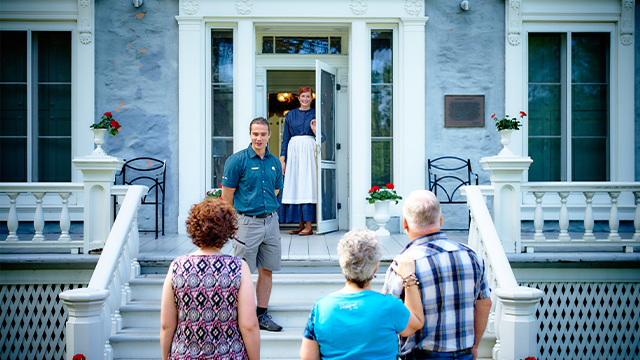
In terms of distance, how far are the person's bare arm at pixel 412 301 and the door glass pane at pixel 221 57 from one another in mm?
4542

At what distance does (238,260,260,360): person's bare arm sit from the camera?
1.78 metres

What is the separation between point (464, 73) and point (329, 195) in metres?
2.27

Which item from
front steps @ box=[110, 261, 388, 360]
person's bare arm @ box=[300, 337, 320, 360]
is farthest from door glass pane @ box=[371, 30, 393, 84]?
person's bare arm @ box=[300, 337, 320, 360]

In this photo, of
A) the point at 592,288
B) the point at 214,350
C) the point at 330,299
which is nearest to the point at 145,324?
the point at 214,350

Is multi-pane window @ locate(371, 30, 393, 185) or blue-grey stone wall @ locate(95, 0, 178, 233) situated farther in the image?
multi-pane window @ locate(371, 30, 393, 185)

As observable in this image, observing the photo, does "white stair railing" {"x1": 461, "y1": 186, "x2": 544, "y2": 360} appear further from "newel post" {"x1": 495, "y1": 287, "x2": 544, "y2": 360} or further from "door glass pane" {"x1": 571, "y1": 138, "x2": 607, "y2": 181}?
"door glass pane" {"x1": 571, "y1": 138, "x2": 607, "y2": 181}

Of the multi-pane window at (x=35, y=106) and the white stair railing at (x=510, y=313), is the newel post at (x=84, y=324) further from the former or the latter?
the multi-pane window at (x=35, y=106)

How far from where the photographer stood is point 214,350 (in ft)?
5.74

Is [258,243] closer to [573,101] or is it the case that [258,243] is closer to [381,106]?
[381,106]

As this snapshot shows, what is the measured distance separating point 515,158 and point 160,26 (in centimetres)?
434

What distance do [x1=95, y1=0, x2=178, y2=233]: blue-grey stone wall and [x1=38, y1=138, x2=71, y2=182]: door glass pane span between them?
569 millimetres

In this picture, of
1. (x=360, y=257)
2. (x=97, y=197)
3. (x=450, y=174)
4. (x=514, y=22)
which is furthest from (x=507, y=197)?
(x=97, y=197)

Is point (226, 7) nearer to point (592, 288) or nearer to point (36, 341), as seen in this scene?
point (36, 341)

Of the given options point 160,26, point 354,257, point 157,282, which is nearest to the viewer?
point 354,257
